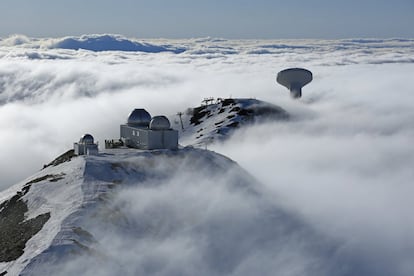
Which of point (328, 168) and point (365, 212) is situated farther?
point (328, 168)

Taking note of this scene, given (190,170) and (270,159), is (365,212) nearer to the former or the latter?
(190,170)

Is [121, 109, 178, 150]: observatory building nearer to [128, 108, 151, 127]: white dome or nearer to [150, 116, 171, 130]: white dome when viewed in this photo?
[150, 116, 171, 130]: white dome

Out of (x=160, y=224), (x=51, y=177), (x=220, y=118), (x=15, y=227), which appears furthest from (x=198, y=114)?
(x=15, y=227)

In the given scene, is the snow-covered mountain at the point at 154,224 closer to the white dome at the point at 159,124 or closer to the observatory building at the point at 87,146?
the observatory building at the point at 87,146

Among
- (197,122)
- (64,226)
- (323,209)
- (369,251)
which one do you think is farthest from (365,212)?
(197,122)

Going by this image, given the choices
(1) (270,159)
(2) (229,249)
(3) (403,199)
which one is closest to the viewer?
(2) (229,249)

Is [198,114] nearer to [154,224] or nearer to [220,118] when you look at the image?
[220,118]

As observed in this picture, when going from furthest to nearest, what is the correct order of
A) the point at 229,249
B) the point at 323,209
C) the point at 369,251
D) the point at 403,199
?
the point at 403,199 < the point at 323,209 < the point at 369,251 < the point at 229,249
